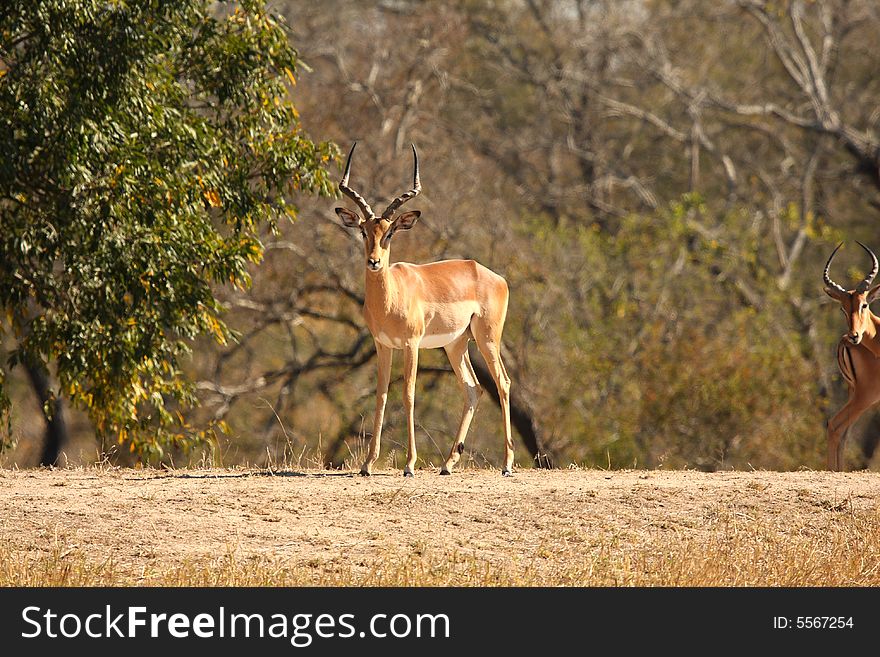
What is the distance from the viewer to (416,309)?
1173 centimetres

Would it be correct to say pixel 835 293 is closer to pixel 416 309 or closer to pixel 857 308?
pixel 857 308

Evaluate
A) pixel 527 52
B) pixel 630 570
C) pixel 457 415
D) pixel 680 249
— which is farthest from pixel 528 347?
pixel 630 570

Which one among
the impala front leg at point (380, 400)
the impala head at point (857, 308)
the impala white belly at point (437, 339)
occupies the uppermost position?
the impala head at point (857, 308)

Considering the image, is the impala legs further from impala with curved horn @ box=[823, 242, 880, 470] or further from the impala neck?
the impala neck

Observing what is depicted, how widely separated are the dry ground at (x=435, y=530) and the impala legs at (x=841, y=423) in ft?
5.37

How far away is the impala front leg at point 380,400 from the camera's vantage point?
11.6 m

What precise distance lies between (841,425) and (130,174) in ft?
24.2

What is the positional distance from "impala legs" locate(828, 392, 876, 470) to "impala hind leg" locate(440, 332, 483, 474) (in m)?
3.78

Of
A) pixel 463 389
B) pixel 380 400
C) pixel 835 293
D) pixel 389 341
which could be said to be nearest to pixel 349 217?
pixel 389 341

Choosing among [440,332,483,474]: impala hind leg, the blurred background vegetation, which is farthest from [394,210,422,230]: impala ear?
the blurred background vegetation

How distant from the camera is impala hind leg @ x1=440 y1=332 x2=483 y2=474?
12.3m

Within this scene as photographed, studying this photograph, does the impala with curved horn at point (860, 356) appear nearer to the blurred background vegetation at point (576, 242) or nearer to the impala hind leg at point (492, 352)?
the impala hind leg at point (492, 352)

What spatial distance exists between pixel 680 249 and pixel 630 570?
53.0ft

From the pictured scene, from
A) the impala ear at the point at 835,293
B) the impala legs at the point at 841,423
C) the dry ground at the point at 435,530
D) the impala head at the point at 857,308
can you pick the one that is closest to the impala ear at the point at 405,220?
the dry ground at the point at 435,530
